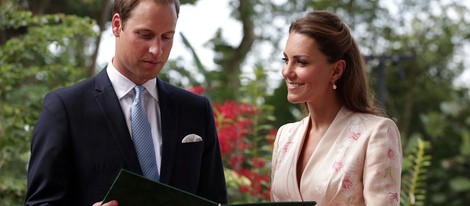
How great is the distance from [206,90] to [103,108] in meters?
4.60

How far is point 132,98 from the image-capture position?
10.1 ft

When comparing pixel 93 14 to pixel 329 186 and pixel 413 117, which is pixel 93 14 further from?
pixel 329 186

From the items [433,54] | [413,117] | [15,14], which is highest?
[15,14]

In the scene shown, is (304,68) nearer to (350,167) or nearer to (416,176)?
(350,167)

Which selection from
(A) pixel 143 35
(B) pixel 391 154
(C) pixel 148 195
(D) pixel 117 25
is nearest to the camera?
(C) pixel 148 195

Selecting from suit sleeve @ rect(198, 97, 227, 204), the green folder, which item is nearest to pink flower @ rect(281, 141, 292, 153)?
suit sleeve @ rect(198, 97, 227, 204)

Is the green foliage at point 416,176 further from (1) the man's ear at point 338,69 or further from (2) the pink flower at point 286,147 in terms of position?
(1) the man's ear at point 338,69

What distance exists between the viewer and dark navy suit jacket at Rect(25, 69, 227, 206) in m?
2.85

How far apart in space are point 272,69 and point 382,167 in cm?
406

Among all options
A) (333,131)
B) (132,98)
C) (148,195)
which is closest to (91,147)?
(132,98)

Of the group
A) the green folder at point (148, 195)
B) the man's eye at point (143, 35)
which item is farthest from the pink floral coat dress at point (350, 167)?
the man's eye at point (143, 35)

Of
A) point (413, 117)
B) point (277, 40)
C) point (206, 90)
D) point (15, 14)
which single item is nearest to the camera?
point (15, 14)

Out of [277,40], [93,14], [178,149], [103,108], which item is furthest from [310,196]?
[277,40]

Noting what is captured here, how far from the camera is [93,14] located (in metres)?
14.1
